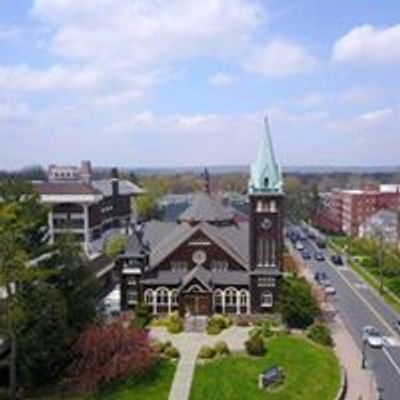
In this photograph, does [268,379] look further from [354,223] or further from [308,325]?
[354,223]

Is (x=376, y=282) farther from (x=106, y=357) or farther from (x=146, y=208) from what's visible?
(x=146, y=208)

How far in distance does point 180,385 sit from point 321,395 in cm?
785

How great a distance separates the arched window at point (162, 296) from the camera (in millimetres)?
62906

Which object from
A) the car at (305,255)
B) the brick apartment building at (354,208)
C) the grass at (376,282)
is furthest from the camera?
the brick apartment building at (354,208)

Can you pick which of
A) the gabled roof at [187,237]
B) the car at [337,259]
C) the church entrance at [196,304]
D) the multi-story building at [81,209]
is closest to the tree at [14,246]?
the church entrance at [196,304]

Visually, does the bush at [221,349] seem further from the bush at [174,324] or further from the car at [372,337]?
the car at [372,337]

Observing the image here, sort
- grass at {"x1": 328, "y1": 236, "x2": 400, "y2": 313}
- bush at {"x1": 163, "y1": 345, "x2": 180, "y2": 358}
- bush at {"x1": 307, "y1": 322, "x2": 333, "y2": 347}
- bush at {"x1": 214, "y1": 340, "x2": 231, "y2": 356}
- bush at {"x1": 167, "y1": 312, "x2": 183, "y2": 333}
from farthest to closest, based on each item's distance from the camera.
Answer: grass at {"x1": 328, "y1": 236, "x2": 400, "y2": 313}
bush at {"x1": 167, "y1": 312, "x2": 183, "y2": 333}
bush at {"x1": 307, "y1": 322, "x2": 333, "y2": 347}
bush at {"x1": 214, "y1": 340, "x2": 231, "y2": 356}
bush at {"x1": 163, "y1": 345, "x2": 180, "y2": 358}

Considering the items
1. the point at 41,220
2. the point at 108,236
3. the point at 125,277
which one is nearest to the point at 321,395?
the point at 41,220

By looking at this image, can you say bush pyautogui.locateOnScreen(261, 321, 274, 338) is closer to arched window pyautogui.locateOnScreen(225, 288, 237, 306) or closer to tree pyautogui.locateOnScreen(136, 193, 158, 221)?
arched window pyautogui.locateOnScreen(225, 288, 237, 306)

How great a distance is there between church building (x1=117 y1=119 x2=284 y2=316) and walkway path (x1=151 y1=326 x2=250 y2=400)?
13.6 feet

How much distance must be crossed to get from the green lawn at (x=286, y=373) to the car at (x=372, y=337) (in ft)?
14.2

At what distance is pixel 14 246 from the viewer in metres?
41.1

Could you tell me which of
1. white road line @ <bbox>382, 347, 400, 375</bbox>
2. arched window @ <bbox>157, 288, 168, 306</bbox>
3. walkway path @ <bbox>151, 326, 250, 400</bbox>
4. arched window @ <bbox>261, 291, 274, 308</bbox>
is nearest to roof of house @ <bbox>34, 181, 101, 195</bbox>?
arched window @ <bbox>157, 288, 168, 306</bbox>

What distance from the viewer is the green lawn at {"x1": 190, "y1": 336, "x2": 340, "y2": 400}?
4244 cm
